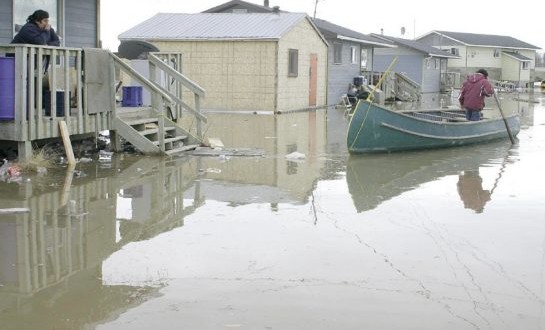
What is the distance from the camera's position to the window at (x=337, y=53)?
1383 inches

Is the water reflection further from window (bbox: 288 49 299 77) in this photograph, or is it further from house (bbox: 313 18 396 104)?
house (bbox: 313 18 396 104)

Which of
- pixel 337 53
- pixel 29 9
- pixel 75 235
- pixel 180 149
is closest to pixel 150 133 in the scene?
pixel 180 149

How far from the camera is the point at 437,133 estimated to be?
1602 cm

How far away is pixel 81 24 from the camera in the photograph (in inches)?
589

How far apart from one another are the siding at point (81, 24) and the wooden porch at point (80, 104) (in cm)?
52

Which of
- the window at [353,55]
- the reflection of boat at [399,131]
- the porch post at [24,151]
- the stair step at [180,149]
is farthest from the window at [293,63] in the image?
the porch post at [24,151]

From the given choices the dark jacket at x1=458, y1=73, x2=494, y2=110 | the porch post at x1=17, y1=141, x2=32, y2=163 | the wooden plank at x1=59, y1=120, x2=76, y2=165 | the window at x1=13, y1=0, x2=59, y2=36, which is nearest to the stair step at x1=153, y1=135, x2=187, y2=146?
the wooden plank at x1=59, y1=120, x2=76, y2=165

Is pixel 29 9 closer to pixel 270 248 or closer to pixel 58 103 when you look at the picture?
pixel 58 103

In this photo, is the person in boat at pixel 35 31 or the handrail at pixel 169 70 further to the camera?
the handrail at pixel 169 70

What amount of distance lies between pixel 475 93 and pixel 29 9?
1050 centimetres

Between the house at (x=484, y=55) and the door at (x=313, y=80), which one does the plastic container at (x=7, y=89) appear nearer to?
the door at (x=313, y=80)

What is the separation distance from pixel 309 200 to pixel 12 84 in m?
4.64

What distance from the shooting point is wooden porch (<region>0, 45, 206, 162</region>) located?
10.8 meters

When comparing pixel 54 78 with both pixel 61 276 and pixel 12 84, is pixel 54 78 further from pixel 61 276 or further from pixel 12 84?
pixel 61 276
